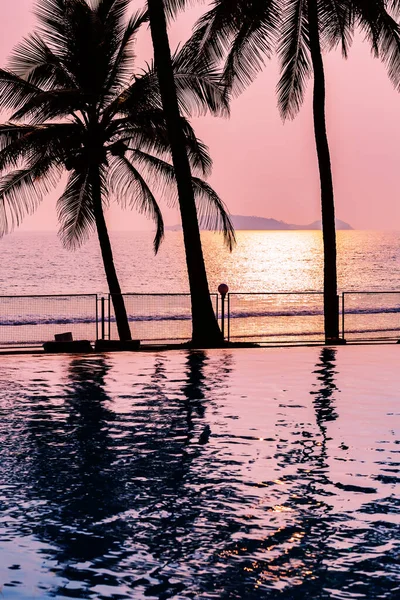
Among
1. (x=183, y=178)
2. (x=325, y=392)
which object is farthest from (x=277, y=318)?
(x=325, y=392)

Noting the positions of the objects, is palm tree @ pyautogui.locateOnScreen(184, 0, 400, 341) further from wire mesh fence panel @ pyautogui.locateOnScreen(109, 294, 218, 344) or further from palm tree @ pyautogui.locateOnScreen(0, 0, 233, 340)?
wire mesh fence panel @ pyautogui.locateOnScreen(109, 294, 218, 344)

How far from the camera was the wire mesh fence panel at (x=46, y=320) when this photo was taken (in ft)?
164

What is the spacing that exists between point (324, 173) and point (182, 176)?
162 inches

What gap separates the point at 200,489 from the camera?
8.93 metres

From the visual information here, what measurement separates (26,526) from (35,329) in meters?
48.2

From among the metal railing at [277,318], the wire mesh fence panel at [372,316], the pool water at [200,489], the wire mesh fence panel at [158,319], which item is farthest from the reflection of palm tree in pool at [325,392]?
the wire mesh fence panel at [372,316]

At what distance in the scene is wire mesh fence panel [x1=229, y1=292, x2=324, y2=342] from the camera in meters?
47.8

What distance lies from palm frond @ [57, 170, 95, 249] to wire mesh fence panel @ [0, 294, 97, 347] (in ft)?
50.9

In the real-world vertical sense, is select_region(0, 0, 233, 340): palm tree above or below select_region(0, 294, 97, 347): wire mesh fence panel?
above

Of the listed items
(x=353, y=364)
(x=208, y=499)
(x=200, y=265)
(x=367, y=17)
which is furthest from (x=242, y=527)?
(x=367, y=17)

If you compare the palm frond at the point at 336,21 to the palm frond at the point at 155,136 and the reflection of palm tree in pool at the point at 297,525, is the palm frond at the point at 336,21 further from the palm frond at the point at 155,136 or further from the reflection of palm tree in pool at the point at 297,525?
the reflection of palm tree in pool at the point at 297,525

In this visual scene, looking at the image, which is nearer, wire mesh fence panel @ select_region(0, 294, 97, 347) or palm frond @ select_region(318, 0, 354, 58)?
palm frond @ select_region(318, 0, 354, 58)

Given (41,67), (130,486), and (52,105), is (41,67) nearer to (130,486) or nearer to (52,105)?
(52,105)

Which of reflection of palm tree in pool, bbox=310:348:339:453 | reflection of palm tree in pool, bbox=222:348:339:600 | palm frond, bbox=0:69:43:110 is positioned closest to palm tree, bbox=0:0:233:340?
palm frond, bbox=0:69:43:110
